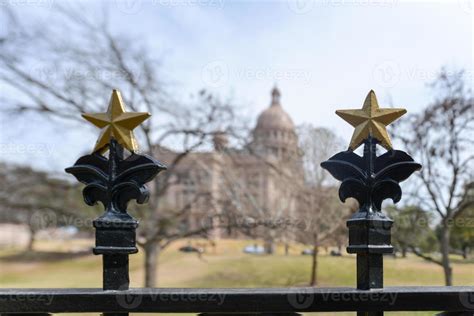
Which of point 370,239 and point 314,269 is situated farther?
point 314,269

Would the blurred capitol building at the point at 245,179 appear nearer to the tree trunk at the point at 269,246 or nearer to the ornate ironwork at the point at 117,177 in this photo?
the tree trunk at the point at 269,246

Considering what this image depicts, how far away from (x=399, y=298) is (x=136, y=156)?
852 millimetres

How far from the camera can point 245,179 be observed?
9.99 m

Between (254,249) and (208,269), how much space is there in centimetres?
125

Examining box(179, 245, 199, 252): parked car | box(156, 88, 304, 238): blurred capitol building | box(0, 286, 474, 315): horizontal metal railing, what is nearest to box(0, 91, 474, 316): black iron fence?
box(0, 286, 474, 315): horizontal metal railing

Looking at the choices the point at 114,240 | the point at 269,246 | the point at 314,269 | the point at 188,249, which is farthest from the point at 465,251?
the point at 114,240

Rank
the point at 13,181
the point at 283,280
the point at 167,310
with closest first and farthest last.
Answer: the point at 167,310
the point at 13,181
the point at 283,280

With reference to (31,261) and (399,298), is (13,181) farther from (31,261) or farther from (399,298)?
(399,298)

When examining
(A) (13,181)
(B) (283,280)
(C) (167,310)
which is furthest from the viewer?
(B) (283,280)

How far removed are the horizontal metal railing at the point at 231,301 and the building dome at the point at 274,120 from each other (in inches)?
320

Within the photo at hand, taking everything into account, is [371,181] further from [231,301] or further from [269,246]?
[269,246]

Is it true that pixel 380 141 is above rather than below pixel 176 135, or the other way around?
below

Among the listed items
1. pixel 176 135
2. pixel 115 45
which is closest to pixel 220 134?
pixel 176 135

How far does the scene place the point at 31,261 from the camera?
31.3 feet
